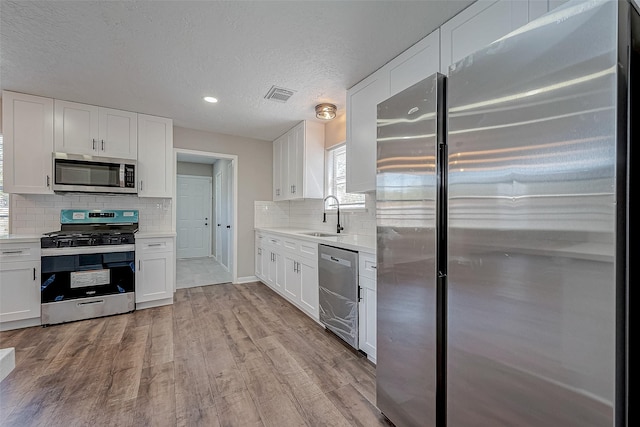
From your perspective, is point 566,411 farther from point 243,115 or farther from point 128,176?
point 128,176

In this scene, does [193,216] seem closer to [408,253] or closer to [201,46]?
[201,46]

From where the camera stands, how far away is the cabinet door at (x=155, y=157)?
11.4 ft

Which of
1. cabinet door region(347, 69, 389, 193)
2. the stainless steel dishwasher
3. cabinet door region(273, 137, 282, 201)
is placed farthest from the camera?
cabinet door region(273, 137, 282, 201)

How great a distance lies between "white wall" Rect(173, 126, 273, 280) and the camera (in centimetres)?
440

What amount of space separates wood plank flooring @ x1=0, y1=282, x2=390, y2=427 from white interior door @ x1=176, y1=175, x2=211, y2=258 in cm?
389

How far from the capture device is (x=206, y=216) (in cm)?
702

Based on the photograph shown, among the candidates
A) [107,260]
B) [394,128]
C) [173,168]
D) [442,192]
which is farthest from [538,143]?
[173,168]

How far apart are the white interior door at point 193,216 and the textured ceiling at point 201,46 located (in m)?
3.76

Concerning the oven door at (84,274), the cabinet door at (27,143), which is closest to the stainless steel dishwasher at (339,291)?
the oven door at (84,274)

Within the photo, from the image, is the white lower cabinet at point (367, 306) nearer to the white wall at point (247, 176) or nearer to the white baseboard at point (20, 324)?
the white wall at point (247, 176)

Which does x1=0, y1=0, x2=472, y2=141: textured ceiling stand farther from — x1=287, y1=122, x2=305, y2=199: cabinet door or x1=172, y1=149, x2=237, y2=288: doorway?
x1=172, y1=149, x2=237, y2=288: doorway

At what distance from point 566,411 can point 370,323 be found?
1.40 meters

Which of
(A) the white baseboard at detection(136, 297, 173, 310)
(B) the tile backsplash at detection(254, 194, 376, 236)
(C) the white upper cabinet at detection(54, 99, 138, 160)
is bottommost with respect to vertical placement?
(A) the white baseboard at detection(136, 297, 173, 310)

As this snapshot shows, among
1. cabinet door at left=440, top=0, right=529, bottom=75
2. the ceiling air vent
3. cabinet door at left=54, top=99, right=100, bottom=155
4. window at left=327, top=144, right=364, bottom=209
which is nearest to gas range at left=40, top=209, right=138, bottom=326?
cabinet door at left=54, top=99, right=100, bottom=155
